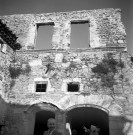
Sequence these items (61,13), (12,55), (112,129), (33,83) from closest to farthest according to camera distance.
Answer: (112,129) < (33,83) < (12,55) < (61,13)

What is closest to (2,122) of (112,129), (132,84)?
(112,129)

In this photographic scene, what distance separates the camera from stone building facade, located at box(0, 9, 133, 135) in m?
8.86

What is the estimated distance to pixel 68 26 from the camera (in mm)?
10906

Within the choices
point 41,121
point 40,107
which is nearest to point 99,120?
point 41,121

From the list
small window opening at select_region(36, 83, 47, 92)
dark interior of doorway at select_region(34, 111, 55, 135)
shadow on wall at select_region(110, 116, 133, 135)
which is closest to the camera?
shadow on wall at select_region(110, 116, 133, 135)

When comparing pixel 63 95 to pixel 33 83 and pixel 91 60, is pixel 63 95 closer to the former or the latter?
pixel 33 83

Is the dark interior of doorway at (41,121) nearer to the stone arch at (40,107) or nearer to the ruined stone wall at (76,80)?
the stone arch at (40,107)

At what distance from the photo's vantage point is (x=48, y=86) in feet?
31.3

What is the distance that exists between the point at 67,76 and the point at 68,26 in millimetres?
2966

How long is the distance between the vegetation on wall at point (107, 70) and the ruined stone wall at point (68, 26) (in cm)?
96

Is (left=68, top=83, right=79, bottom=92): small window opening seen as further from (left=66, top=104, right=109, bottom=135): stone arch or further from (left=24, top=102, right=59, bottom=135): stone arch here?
(left=66, top=104, right=109, bottom=135): stone arch

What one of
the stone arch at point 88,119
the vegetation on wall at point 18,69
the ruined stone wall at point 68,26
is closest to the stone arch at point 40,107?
the vegetation on wall at point 18,69

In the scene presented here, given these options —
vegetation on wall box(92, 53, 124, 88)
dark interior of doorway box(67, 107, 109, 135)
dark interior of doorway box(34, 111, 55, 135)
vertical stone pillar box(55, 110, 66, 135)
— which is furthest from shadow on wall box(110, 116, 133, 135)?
dark interior of doorway box(34, 111, 55, 135)

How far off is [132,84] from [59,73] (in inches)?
135
